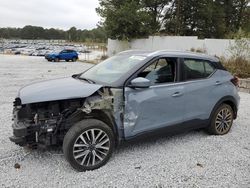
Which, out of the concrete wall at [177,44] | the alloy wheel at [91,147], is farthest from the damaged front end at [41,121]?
the concrete wall at [177,44]

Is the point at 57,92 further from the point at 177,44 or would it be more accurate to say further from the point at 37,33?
the point at 37,33

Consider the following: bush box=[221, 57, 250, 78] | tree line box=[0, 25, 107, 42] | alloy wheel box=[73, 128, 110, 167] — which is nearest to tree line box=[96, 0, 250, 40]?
bush box=[221, 57, 250, 78]

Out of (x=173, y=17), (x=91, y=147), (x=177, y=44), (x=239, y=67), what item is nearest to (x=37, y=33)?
(x=173, y=17)

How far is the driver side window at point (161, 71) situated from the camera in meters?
4.08

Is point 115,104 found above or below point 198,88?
below

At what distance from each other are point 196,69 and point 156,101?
1094mm

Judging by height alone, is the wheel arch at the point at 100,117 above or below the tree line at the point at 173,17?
below

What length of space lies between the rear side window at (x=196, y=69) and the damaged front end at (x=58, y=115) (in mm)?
1297

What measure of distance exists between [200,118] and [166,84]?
96 cm

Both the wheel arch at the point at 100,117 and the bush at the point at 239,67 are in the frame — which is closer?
the wheel arch at the point at 100,117

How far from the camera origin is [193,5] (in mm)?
28344

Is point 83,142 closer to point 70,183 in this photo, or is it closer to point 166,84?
point 70,183

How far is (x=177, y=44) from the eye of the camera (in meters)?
20.4

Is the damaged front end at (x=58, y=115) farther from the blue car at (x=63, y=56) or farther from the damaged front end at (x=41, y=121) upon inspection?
the blue car at (x=63, y=56)
